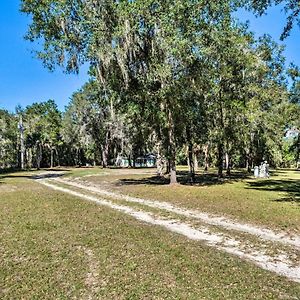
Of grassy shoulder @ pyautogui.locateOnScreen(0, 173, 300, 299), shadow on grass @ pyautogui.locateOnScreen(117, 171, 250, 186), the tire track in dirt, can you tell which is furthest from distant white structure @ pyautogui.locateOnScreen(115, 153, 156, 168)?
grassy shoulder @ pyautogui.locateOnScreen(0, 173, 300, 299)

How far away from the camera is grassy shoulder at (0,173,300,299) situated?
5.72 m

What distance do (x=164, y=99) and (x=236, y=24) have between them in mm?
7708

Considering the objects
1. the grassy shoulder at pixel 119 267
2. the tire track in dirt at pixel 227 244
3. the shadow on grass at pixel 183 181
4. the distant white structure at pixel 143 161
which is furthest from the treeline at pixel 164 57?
the distant white structure at pixel 143 161

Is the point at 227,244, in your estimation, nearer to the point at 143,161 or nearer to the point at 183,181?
the point at 183,181

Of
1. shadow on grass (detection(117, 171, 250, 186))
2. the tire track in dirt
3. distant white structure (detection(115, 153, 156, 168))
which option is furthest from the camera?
distant white structure (detection(115, 153, 156, 168))

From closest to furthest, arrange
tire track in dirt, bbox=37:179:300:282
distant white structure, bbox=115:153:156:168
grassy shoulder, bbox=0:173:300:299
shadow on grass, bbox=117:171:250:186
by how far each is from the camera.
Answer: grassy shoulder, bbox=0:173:300:299 → tire track in dirt, bbox=37:179:300:282 → shadow on grass, bbox=117:171:250:186 → distant white structure, bbox=115:153:156:168

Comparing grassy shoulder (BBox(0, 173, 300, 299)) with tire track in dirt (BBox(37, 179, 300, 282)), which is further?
tire track in dirt (BBox(37, 179, 300, 282))

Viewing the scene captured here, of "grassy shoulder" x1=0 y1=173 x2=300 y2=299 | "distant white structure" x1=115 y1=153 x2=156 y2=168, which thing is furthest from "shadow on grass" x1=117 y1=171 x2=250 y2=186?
"distant white structure" x1=115 y1=153 x2=156 y2=168

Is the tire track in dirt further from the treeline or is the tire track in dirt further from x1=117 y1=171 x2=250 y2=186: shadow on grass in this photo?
x1=117 y1=171 x2=250 y2=186: shadow on grass

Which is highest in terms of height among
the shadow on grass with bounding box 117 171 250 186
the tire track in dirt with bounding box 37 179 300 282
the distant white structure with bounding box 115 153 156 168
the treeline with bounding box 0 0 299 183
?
the treeline with bounding box 0 0 299 183

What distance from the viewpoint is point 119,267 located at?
22.5 ft

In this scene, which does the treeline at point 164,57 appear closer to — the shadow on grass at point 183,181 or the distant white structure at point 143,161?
the shadow on grass at point 183,181

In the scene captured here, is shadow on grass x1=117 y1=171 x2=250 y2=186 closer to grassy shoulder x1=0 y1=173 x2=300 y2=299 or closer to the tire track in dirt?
the tire track in dirt

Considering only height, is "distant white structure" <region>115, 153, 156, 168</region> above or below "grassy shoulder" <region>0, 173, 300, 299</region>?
above
